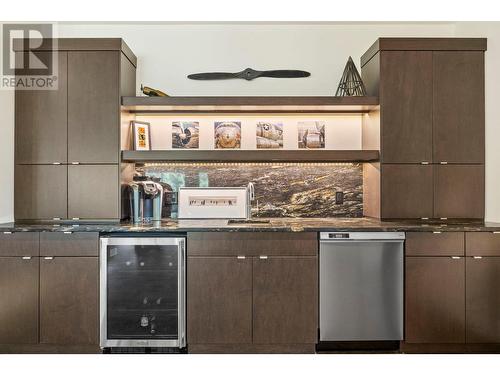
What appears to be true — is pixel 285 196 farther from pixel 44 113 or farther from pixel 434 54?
pixel 44 113

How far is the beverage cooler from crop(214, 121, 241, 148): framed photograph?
44.4 inches

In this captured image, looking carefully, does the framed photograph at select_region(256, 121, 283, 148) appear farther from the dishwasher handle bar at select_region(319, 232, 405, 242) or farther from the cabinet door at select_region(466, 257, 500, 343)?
the cabinet door at select_region(466, 257, 500, 343)

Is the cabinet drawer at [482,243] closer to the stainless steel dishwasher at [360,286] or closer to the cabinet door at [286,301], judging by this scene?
the stainless steel dishwasher at [360,286]

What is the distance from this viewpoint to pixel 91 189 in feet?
11.2

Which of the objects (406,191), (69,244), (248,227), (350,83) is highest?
(350,83)

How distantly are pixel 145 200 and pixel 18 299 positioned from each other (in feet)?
3.77

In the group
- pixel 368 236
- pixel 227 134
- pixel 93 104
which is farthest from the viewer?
pixel 227 134

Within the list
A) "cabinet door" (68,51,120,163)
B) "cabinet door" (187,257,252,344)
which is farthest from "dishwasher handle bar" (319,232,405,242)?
"cabinet door" (68,51,120,163)

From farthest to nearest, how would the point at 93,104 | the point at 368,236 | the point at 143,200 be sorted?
the point at 143,200 → the point at 93,104 → the point at 368,236

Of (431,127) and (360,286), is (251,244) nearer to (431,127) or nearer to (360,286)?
(360,286)

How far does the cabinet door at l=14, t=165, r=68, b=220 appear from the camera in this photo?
3400mm

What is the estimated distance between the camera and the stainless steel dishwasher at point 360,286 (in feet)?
10.1

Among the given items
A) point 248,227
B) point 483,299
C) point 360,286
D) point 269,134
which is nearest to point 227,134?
point 269,134

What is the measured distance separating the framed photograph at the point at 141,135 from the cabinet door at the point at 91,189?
0.34m
